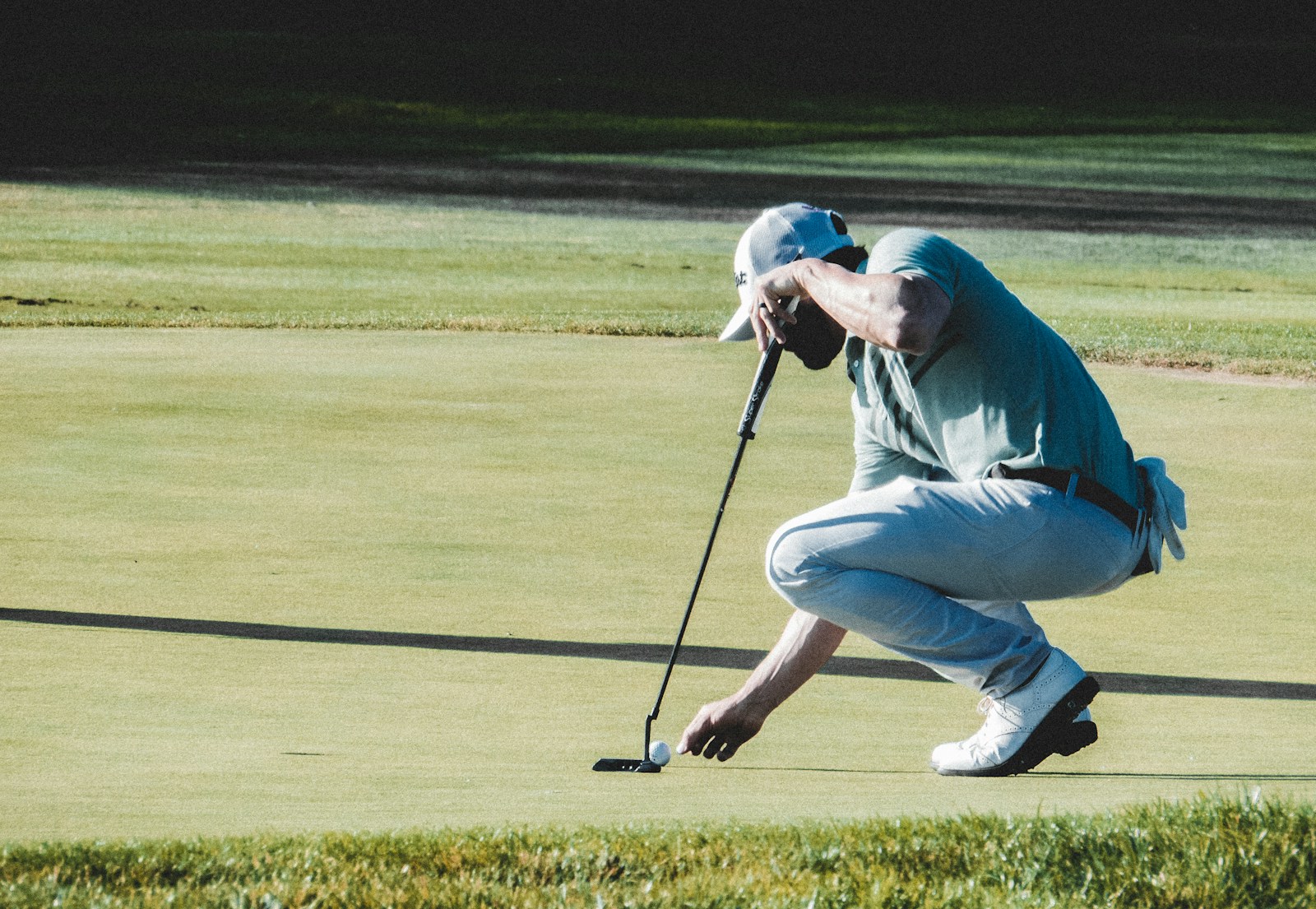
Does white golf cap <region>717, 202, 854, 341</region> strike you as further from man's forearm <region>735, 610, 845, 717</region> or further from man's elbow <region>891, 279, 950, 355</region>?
man's forearm <region>735, 610, 845, 717</region>

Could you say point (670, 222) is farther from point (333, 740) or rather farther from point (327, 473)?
point (333, 740)

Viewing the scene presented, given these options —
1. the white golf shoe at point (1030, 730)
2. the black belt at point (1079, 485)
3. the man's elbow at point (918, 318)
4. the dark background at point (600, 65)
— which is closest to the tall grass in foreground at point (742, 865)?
the white golf shoe at point (1030, 730)

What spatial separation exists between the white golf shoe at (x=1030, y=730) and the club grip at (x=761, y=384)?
0.73m

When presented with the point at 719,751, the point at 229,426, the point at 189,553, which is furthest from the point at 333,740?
the point at 229,426

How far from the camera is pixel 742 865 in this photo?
11.6 feet

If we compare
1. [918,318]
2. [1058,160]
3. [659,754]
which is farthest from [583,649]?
[1058,160]

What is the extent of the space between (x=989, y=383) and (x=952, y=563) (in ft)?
1.17

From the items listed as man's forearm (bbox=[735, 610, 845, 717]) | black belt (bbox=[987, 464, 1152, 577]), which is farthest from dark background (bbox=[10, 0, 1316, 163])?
black belt (bbox=[987, 464, 1152, 577])

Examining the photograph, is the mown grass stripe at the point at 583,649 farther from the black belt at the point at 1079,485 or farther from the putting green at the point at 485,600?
the black belt at the point at 1079,485

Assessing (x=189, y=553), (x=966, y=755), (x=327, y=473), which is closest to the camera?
(x=966, y=755)

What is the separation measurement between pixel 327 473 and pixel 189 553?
48.1 inches

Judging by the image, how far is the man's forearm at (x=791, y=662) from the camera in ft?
13.4

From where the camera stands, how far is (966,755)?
3977 mm

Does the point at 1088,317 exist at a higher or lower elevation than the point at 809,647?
lower
